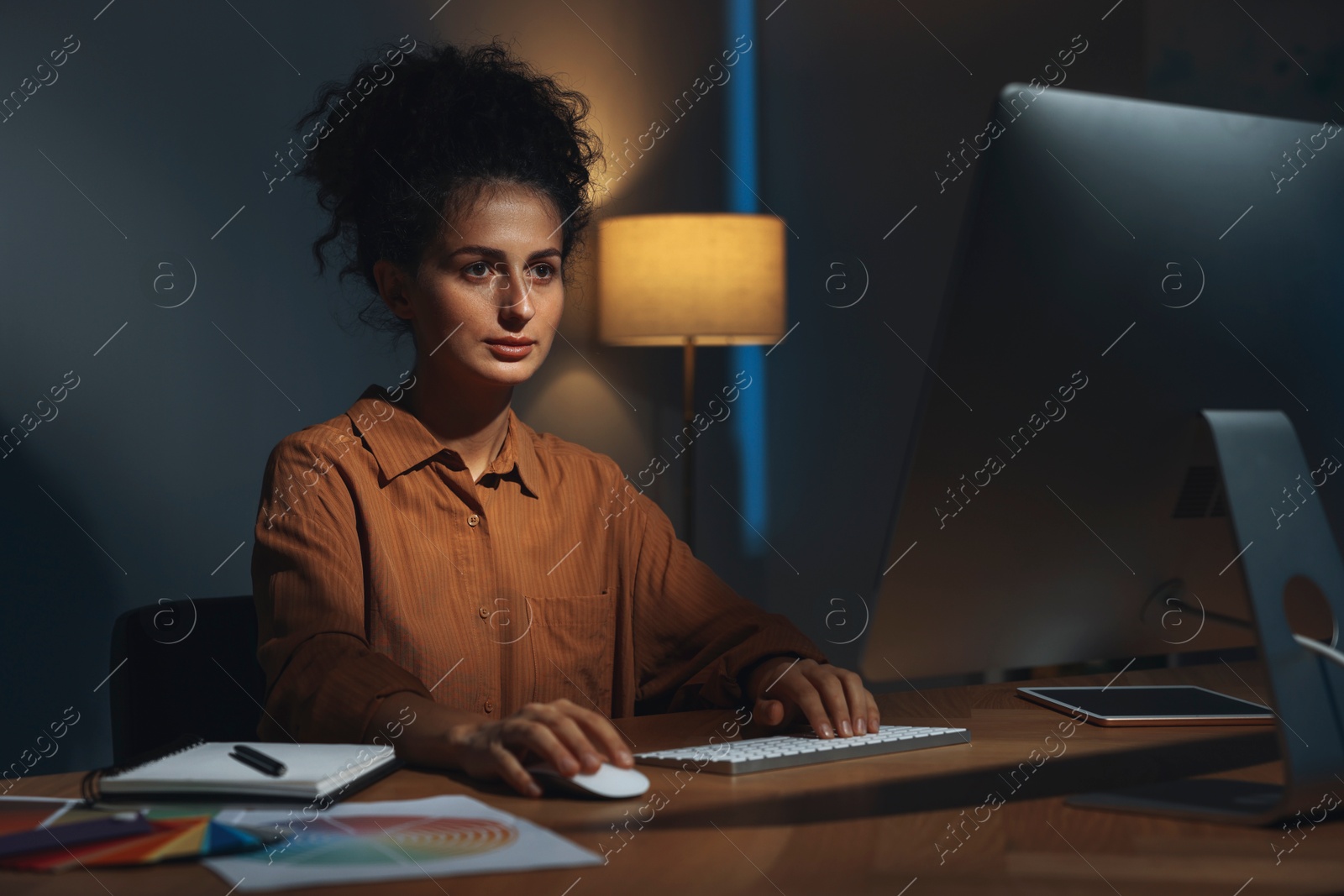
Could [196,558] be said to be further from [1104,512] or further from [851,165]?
[1104,512]

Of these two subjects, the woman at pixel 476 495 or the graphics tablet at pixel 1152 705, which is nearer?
the graphics tablet at pixel 1152 705

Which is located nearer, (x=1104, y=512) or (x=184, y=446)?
(x=1104, y=512)

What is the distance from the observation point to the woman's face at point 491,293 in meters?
1.42

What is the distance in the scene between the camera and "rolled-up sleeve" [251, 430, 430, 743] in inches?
40.2

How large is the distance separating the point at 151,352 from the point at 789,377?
1.61 meters

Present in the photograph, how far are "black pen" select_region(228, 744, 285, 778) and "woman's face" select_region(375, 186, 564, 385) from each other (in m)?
0.63

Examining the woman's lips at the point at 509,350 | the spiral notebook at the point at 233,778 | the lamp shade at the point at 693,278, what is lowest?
the spiral notebook at the point at 233,778

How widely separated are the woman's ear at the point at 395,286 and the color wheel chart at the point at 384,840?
35.1 inches

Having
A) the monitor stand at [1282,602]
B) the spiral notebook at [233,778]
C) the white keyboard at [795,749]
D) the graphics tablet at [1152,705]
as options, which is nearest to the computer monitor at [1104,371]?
the monitor stand at [1282,602]

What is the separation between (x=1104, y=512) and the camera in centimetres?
81

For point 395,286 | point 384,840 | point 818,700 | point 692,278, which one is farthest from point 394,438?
point 692,278

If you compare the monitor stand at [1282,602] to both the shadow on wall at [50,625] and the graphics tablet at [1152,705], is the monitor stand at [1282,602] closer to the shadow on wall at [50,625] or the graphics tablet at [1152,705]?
the graphics tablet at [1152,705]

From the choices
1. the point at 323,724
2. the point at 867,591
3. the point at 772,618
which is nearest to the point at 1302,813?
the point at 772,618

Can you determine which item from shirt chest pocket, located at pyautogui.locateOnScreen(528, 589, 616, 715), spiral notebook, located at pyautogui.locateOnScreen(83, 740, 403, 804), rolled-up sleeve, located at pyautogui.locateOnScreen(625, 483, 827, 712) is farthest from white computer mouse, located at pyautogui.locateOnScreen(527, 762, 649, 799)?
shirt chest pocket, located at pyautogui.locateOnScreen(528, 589, 616, 715)
